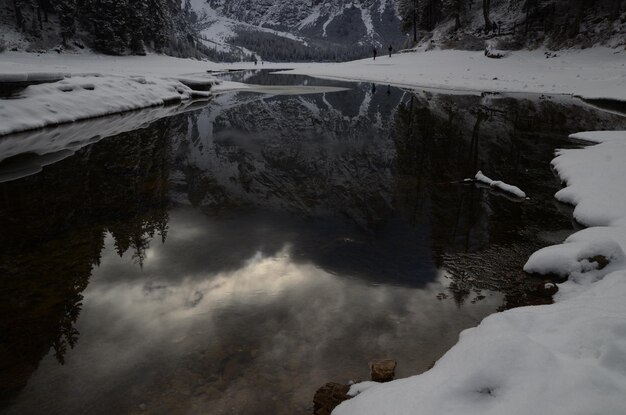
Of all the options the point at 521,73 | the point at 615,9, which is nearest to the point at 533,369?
the point at 521,73

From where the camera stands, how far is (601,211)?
7.20m

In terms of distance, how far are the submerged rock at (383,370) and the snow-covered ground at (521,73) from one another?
27810 millimetres

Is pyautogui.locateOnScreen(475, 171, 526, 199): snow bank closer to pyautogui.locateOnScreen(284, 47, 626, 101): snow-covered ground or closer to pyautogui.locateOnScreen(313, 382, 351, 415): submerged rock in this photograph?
pyautogui.locateOnScreen(313, 382, 351, 415): submerged rock

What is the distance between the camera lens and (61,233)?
6.78m

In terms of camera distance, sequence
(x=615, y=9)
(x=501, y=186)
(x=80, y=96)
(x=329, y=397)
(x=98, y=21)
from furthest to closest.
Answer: (x=98, y=21) < (x=615, y=9) < (x=80, y=96) < (x=501, y=186) < (x=329, y=397)

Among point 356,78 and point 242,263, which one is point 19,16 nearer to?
point 356,78

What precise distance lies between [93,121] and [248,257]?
15229 mm

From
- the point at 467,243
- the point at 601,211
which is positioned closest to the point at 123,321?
the point at 467,243

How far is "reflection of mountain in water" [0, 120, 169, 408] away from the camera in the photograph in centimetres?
427

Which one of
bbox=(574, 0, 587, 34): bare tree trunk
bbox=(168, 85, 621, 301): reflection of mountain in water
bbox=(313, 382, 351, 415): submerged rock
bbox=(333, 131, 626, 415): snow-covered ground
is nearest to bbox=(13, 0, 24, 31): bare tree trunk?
bbox=(168, 85, 621, 301): reflection of mountain in water

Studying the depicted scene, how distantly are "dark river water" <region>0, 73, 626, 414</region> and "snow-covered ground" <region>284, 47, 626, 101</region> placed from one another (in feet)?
64.0

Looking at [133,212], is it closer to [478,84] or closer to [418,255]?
[418,255]

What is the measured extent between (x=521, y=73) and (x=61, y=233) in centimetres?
A: 3964

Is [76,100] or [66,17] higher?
[66,17]
